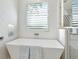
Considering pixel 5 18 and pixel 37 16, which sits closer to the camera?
pixel 5 18

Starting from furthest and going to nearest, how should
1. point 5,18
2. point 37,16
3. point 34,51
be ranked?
point 37,16
point 5,18
point 34,51

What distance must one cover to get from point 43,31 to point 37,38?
0.23 metres

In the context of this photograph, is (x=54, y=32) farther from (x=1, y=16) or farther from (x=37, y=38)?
(x=1, y=16)

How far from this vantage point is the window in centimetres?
277

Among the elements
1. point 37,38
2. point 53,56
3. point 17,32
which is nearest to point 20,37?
point 17,32

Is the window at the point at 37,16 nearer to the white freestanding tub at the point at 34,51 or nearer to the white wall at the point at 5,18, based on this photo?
the white wall at the point at 5,18

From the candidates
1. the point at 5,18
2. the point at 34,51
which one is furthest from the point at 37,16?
the point at 34,51

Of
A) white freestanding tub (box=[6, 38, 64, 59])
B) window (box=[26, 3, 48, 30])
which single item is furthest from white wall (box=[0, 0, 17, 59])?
window (box=[26, 3, 48, 30])

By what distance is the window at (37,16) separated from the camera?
109 inches

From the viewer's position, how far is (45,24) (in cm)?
277

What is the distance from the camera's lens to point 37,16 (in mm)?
2803

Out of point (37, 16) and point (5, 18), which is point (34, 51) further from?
point (37, 16)

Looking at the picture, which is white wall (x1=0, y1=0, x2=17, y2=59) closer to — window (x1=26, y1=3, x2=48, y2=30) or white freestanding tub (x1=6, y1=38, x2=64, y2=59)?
white freestanding tub (x1=6, y1=38, x2=64, y2=59)

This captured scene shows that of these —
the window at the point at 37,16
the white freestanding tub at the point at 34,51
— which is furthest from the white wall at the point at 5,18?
the window at the point at 37,16
